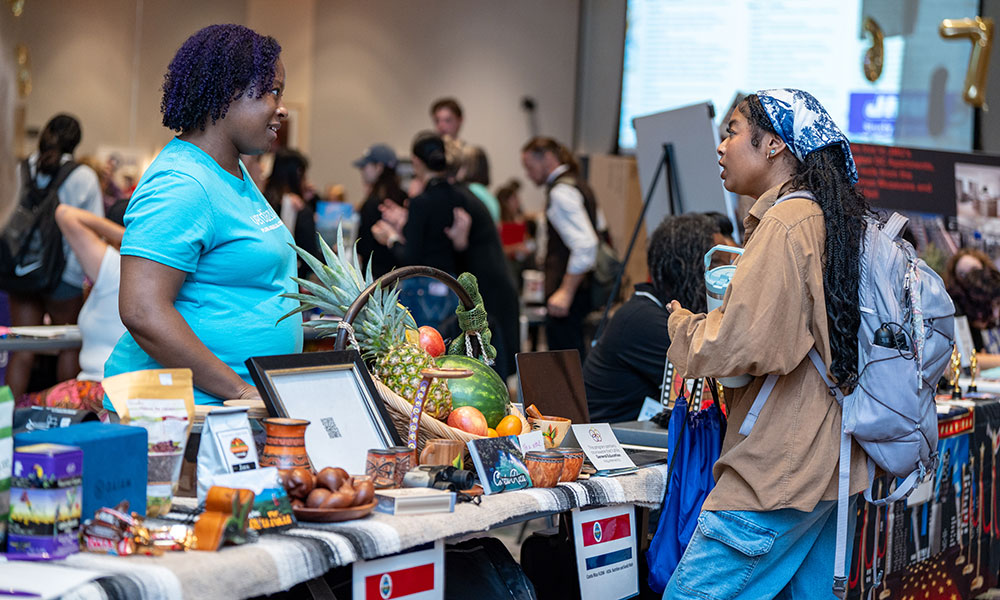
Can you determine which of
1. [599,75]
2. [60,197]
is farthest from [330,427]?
[599,75]

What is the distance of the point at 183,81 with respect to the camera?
1999 mm

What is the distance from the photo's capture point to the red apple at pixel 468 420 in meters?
2.06

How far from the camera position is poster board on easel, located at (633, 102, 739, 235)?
373 centimetres

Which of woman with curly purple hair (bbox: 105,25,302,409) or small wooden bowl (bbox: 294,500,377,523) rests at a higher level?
woman with curly purple hair (bbox: 105,25,302,409)

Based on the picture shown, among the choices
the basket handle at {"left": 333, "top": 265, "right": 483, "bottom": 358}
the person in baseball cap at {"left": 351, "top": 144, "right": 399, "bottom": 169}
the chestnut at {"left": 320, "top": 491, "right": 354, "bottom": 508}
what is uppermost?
the person in baseball cap at {"left": 351, "top": 144, "right": 399, "bottom": 169}

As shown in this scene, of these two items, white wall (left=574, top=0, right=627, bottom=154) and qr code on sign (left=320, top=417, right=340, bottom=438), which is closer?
qr code on sign (left=320, top=417, right=340, bottom=438)

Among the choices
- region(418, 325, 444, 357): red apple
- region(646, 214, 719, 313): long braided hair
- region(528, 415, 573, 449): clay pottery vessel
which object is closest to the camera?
region(528, 415, 573, 449): clay pottery vessel

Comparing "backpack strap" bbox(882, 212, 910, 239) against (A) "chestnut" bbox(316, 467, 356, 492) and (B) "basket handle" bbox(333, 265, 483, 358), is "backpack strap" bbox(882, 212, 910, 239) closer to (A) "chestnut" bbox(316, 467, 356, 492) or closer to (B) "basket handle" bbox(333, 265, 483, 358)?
(B) "basket handle" bbox(333, 265, 483, 358)

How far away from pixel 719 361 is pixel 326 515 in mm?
766

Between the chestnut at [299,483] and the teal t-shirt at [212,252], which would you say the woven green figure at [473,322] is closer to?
the teal t-shirt at [212,252]

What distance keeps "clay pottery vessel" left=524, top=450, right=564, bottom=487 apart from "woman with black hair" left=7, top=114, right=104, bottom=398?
3850 millimetres

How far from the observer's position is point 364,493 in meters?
1.63

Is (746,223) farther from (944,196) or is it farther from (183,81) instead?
(944,196)

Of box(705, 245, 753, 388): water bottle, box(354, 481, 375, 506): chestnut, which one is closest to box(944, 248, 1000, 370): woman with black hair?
box(705, 245, 753, 388): water bottle
